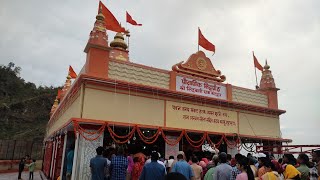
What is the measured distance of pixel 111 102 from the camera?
967 cm

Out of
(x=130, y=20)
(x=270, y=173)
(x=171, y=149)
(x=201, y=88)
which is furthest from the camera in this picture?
(x=130, y=20)

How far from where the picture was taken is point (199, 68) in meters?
12.3

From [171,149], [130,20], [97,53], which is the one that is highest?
[130,20]

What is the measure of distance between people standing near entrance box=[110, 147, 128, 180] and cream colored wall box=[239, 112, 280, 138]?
25.3 feet

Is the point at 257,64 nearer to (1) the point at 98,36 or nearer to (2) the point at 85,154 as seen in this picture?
(1) the point at 98,36

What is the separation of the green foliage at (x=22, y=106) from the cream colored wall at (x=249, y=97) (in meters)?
30.8

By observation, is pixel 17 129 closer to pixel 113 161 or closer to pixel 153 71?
pixel 153 71

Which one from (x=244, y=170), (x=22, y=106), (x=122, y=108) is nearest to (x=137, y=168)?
(x=244, y=170)

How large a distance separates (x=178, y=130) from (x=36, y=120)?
122 ft

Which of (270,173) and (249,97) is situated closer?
(270,173)

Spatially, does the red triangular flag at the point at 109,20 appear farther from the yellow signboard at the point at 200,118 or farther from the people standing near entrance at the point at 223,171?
the people standing near entrance at the point at 223,171

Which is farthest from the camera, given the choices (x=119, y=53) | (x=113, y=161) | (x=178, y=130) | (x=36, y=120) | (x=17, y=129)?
(x=36, y=120)

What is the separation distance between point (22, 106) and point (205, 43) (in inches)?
1523

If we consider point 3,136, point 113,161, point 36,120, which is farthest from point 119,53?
point 36,120
